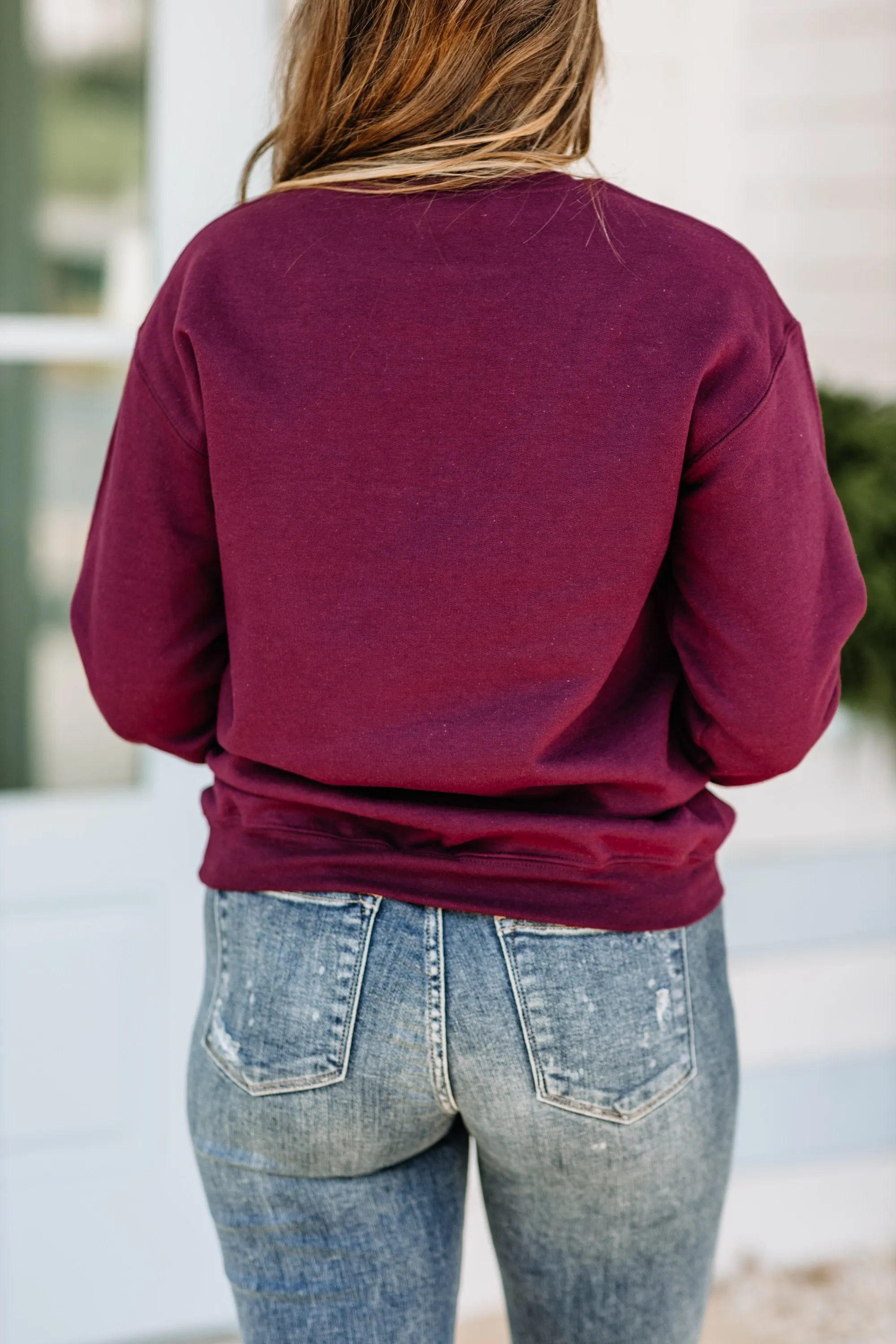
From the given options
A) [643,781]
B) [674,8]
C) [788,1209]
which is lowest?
[788,1209]

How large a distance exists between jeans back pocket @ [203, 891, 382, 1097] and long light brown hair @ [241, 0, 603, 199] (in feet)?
1.72

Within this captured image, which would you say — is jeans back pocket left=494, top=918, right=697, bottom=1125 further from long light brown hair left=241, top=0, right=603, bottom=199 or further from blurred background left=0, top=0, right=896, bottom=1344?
blurred background left=0, top=0, right=896, bottom=1344

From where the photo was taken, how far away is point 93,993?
1892mm

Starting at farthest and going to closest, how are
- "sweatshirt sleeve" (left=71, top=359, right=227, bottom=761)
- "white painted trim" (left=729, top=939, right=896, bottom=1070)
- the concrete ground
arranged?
"white painted trim" (left=729, top=939, right=896, bottom=1070) → the concrete ground → "sweatshirt sleeve" (left=71, top=359, right=227, bottom=761)

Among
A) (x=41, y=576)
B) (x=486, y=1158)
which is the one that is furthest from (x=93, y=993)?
(x=486, y=1158)

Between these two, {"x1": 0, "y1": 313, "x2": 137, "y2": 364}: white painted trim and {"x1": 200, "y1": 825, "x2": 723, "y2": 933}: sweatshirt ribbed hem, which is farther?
{"x1": 0, "y1": 313, "x2": 137, "y2": 364}: white painted trim

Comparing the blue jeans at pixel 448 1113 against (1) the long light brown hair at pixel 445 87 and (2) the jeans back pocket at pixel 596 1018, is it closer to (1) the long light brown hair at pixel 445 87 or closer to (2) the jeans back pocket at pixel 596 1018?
(2) the jeans back pocket at pixel 596 1018

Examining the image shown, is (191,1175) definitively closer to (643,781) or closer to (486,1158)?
(486,1158)

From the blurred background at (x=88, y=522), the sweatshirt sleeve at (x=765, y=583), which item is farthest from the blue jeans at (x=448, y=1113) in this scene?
the blurred background at (x=88, y=522)

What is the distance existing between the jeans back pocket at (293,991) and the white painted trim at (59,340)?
3.64 feet

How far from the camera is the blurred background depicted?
1.82 metres

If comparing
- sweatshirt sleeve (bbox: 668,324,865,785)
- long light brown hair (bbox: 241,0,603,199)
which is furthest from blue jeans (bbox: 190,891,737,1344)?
long light brown hair (bbox: 241,0,603,199)

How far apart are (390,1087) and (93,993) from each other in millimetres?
1087

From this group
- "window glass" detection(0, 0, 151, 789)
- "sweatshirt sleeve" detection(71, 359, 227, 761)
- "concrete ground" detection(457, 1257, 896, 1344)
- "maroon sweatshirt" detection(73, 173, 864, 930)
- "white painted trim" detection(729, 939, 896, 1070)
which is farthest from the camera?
"white painted trim" detection(729, 939, 896, 1070)
